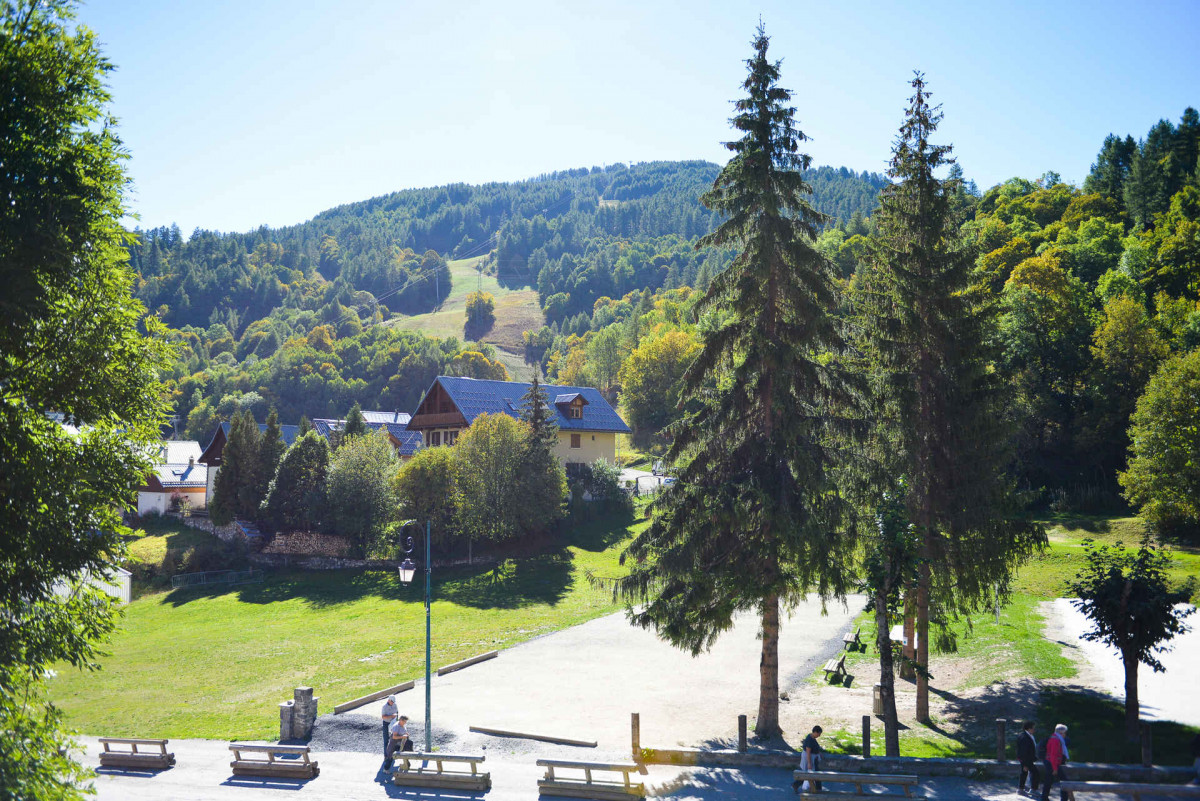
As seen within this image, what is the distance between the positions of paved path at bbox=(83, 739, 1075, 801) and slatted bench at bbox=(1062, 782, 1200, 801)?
152 centimetres

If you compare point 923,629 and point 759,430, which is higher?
point 759,430

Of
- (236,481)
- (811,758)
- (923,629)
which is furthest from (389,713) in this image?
(236,481)

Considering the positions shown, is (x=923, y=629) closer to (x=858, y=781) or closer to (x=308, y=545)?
(x=858, y=781)

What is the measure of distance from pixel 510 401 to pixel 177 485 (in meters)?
34.5

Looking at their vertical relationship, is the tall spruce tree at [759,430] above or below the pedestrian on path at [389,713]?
above

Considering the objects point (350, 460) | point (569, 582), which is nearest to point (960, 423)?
point (569, 582)

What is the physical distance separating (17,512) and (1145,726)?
69.7 ft

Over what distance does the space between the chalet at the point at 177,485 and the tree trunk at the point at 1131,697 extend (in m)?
66.8

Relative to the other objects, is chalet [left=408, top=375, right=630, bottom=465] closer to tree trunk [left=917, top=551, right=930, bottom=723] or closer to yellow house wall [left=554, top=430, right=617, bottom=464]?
yellow house wall [left=554, top=430, right=617, bottom=464]

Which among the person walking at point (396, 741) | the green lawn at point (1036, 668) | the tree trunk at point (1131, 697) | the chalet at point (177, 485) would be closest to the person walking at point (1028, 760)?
the green lawn at point (1036, 668)

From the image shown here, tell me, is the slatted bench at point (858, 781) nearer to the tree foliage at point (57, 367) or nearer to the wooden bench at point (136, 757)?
the tree foliage at point (57, 367)

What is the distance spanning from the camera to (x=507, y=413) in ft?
199

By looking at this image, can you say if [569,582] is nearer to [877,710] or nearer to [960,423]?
[877,710]

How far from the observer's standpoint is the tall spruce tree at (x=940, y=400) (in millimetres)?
20953
